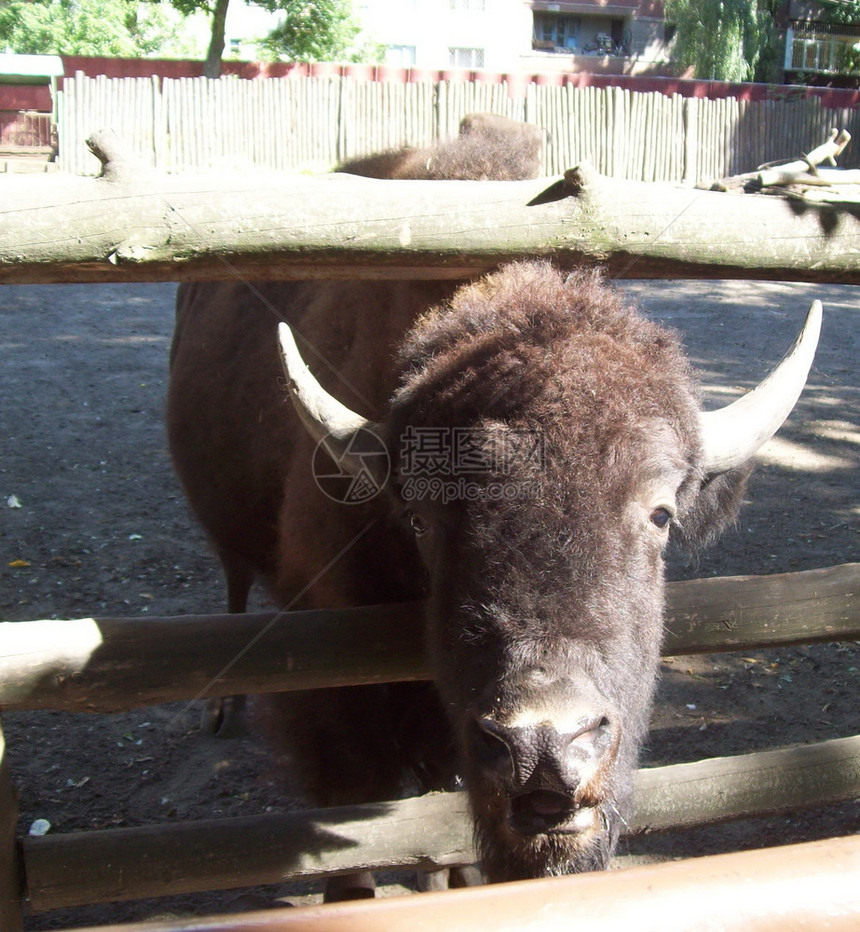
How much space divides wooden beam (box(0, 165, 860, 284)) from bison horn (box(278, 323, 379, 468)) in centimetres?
27

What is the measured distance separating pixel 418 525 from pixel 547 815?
0.92 m

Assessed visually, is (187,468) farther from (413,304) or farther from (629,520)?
(629,520)

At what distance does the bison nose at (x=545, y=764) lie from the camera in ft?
6.14

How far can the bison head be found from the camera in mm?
1982

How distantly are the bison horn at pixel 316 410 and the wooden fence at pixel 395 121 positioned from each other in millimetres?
20119

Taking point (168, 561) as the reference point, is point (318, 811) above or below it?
above

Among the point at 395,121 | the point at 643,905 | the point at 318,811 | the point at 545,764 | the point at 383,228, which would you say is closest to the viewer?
the point at 643,905

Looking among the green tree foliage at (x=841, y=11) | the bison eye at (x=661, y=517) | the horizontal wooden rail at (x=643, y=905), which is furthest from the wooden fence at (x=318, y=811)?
the green tree foliage at (x=841, y=11)

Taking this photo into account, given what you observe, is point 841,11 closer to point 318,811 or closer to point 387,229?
point 387,229

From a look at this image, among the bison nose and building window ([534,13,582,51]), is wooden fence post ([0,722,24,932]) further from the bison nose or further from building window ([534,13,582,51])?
building window ([534,13,582,51])

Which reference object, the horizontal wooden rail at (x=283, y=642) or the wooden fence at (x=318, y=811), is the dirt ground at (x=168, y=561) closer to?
the wooden fence at (x=318, y=811)

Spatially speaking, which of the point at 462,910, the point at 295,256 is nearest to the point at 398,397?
the point at 295,256

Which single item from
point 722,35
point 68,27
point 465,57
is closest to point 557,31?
point 465,57

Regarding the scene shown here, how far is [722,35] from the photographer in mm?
43344
